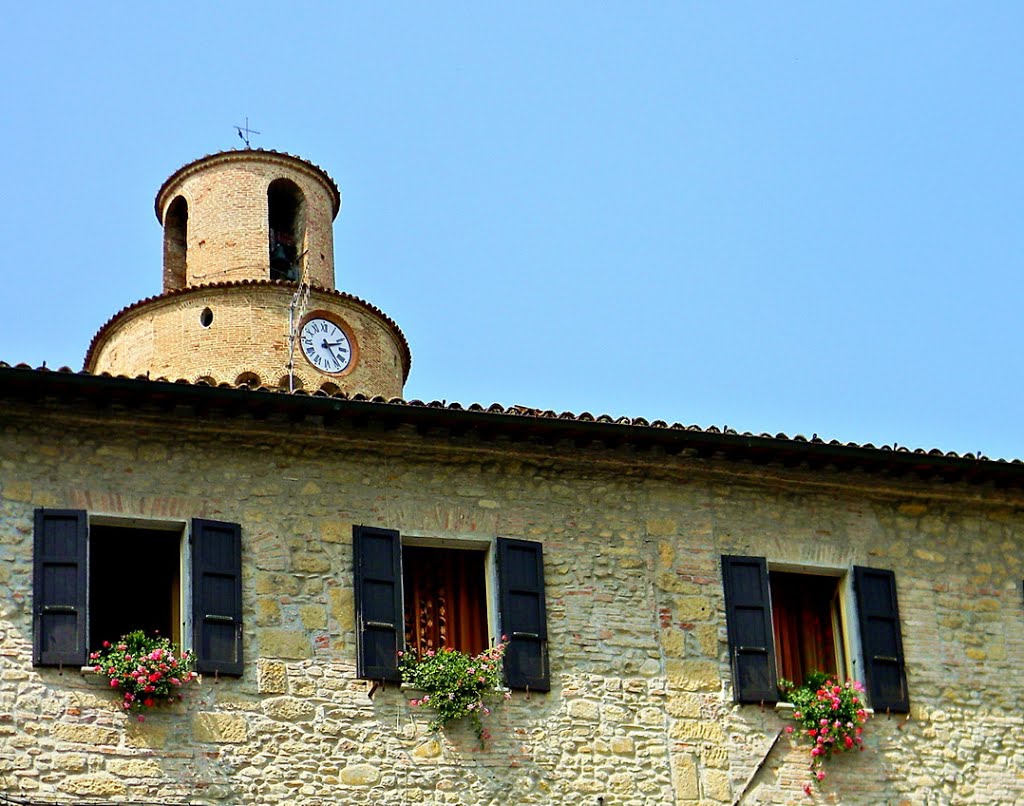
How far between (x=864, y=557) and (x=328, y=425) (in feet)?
16.2

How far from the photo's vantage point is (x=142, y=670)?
1389 centimetres

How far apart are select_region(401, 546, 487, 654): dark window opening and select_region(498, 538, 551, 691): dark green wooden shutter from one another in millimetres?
324

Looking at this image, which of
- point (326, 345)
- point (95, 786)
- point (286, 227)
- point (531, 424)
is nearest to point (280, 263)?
point (286, 227)

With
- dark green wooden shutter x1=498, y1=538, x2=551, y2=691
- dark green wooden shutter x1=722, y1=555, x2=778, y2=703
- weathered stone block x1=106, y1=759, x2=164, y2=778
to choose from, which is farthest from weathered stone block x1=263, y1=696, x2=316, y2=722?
dark green wooden shutter x1=722, y1=555, x2=778, y2=703

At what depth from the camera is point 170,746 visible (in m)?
13.9

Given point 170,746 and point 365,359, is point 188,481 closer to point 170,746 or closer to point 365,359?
point 170,746

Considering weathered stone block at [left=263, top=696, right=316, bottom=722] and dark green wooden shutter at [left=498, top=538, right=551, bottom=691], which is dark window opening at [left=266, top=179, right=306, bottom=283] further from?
weathered stone block at [left=263, top=696, right=316, bottom=722]

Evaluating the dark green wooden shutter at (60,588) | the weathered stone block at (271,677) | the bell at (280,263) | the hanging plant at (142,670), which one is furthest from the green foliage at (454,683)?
the bell at (280,263)

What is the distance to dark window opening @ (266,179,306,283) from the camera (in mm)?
27188

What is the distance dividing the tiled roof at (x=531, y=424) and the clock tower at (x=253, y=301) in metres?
10.4

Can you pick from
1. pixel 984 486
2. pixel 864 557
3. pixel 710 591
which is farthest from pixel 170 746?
pixel 984 486

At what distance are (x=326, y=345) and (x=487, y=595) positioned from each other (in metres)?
11.6

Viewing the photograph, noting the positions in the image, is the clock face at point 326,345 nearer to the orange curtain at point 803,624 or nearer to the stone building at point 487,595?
the stone building at point 487,595

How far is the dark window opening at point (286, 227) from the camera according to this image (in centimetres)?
2719
